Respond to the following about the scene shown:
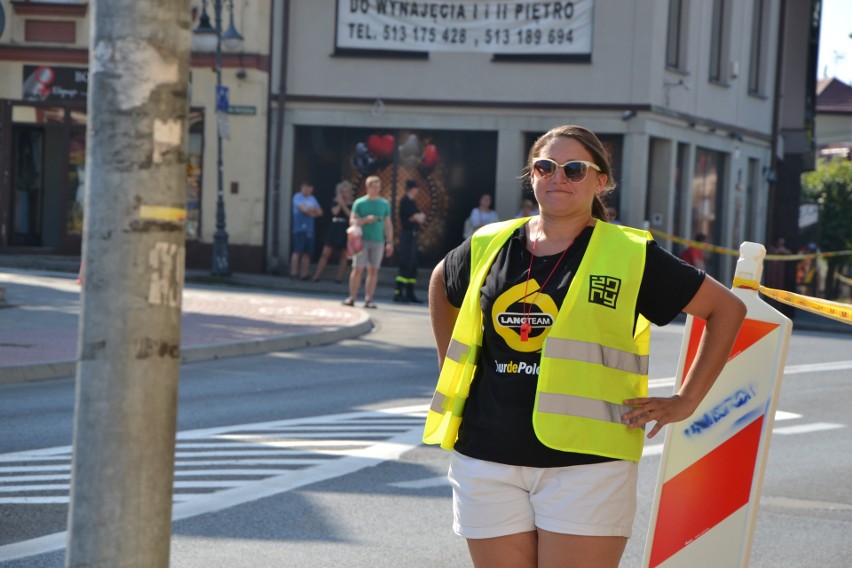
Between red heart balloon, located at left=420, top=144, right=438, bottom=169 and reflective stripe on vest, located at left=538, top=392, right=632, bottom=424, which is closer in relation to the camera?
reflective stripe on vest, located at left=538, top=392, right=632, bottom=424

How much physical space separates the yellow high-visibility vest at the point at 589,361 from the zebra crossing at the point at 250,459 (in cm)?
346

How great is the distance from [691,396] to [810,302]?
2.01m

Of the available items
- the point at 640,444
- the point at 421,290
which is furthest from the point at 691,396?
the point at 421,290

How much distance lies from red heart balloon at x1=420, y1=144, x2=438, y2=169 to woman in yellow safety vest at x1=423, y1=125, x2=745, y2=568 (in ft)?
80.5

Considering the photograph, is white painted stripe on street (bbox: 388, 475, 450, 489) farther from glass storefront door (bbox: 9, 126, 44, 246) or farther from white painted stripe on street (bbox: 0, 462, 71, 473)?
glass storefront door (bbox: 9, 126, 44, 246)

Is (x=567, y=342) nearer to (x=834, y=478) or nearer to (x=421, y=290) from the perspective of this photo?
(x=834, y=478)

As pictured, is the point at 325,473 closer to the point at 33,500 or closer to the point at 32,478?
the point at 32,478

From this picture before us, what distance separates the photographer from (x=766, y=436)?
15.9 ft

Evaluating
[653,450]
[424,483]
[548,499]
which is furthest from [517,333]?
[653,450]

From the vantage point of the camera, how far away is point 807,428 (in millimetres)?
11367

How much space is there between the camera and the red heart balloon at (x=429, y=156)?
93.8 feet

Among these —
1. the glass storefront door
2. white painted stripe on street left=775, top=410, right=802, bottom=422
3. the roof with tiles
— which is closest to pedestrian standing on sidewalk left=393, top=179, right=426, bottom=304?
the glass storefront door

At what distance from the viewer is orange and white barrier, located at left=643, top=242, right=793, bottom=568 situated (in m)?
4.83

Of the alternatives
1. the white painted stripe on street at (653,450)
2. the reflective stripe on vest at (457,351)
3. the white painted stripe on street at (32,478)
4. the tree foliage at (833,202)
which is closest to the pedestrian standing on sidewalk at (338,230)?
the tree foliage at (833,202)
